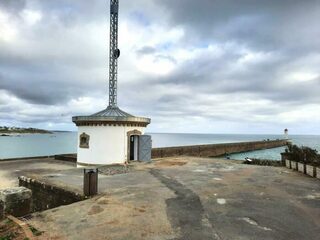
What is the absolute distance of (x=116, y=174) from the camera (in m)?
14.5

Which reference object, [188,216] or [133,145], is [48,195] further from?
[133,145]

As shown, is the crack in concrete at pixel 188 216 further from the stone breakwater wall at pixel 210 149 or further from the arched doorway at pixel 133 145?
the stone breakwater wall at pixel 210 149

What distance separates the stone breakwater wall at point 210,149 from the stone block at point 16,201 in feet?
72.9

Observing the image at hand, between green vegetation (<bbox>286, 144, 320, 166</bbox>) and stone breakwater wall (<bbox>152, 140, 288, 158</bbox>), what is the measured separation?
49.8 feet

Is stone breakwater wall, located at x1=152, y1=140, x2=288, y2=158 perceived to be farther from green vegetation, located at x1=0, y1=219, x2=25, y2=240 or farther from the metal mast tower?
green vegetation, located at x1=0, y1=219, x2=25, y2=240

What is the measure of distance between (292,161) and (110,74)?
45.6 ft

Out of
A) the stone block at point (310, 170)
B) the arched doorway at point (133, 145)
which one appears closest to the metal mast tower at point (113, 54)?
the arched doorway at point (133, 145)

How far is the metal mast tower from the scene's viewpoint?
70.3ft

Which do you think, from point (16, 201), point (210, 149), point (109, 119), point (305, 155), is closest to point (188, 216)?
point (16, 201)

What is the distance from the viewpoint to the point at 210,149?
4881cm

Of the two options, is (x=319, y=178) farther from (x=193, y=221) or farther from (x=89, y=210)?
(x=89, y=210)

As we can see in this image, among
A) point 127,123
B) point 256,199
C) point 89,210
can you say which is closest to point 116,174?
point 127,123

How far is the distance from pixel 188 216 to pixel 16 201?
15.5ft

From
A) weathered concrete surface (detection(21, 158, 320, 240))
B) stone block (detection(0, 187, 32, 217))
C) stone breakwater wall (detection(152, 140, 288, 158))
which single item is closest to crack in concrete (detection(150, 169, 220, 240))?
weathered concrete surface (detection(21, 158, 320, 240))
